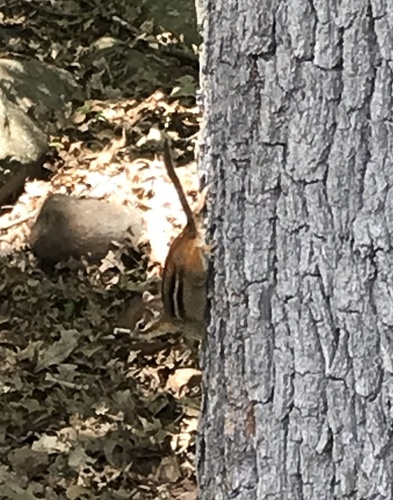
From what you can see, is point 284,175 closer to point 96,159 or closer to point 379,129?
point 379,129

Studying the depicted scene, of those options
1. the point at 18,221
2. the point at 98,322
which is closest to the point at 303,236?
the point at 98,322

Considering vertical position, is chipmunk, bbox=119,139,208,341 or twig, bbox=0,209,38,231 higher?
chipmunk, bbox=119,139,208,341

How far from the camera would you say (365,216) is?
1995 millimetres

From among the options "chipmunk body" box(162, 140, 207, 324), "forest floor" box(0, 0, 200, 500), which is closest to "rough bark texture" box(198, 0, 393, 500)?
"chipmunk body" box(162, 140, 207, 324)

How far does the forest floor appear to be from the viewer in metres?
4.09

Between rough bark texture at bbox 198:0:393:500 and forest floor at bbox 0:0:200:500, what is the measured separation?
1817 mm

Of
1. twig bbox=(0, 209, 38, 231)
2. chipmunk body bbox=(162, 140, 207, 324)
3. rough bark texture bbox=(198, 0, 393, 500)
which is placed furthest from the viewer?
twig bbox=(0, 209, 38, 231)

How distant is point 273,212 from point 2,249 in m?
3.55

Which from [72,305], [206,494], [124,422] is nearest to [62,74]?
[72,305]

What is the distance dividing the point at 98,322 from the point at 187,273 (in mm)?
2654

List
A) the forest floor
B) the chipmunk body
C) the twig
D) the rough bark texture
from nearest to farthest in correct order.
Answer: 1. the rough bark texture
2. the chipmunk body
3. the forest floor
4. the twig

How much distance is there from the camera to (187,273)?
2.34 m

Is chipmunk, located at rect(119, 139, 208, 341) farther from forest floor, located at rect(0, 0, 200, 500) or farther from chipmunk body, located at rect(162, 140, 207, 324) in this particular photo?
forest floor, located at rect(0, 0, 200, 500)

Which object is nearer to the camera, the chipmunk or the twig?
the chipmunk
